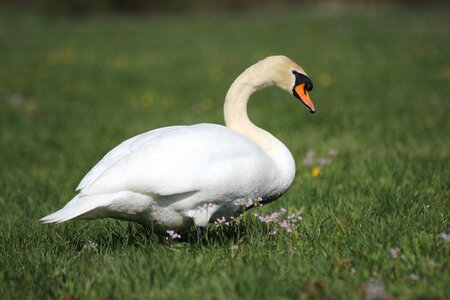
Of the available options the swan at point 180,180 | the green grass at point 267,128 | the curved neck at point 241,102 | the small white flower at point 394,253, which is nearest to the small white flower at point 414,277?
the green grass at point 267,128

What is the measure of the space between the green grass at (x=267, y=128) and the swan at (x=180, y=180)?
204mm

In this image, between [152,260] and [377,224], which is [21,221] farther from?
[377,224]

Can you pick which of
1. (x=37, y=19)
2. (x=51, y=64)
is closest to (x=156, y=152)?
(x=51, y=64)

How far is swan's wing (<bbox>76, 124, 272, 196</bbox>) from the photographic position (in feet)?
11.1

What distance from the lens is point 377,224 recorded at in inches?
146

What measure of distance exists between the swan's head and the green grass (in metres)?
0.76

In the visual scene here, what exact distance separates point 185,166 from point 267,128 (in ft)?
14.5

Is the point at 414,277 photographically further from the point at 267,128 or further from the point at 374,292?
the point at 267,128

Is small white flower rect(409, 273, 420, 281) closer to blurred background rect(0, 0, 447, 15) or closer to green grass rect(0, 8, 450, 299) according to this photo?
green grass rect(0, 8, 450, 299)

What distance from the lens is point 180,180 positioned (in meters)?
3.37

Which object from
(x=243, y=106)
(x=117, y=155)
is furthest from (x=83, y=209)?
(x=243, y=106)

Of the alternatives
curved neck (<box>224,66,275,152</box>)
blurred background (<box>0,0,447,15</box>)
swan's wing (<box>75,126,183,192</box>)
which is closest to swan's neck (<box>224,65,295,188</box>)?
curved neck (<box>224,66,275,152</box>)

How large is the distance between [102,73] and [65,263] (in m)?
9.46

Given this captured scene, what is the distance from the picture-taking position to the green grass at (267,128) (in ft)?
9.86
